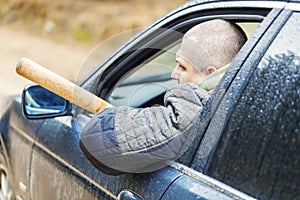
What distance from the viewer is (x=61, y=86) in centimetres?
257

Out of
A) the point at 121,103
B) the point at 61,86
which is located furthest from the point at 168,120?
the point at 121,103

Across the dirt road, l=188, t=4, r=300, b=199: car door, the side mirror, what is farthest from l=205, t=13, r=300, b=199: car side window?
the dirt road

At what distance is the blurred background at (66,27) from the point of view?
11.6 metres

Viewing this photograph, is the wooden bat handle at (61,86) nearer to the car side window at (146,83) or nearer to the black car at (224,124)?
the black car at (224,124)

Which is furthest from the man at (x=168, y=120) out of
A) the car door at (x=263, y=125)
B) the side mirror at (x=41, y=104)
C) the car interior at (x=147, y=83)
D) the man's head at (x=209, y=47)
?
the side mirror at (x=41, y=104)

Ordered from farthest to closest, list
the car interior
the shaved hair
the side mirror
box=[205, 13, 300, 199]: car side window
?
the side mirror < the car interior < the shaved hair < box=[205, 13, 300, 199]: car side window

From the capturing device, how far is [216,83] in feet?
7.36

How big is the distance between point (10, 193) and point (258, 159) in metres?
2.34

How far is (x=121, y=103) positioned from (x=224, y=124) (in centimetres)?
112

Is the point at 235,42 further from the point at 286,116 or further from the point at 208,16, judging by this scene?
the point at 286,116

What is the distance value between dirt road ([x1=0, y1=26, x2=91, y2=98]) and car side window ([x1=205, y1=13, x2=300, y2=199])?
718 centimetres

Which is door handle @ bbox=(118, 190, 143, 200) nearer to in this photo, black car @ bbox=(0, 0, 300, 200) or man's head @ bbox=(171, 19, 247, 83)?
black car @ bbox=(0, 0, 300, 200)

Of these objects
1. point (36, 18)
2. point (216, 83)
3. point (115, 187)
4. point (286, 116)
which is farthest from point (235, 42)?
point (36, 18)

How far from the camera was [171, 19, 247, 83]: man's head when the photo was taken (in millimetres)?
2301
